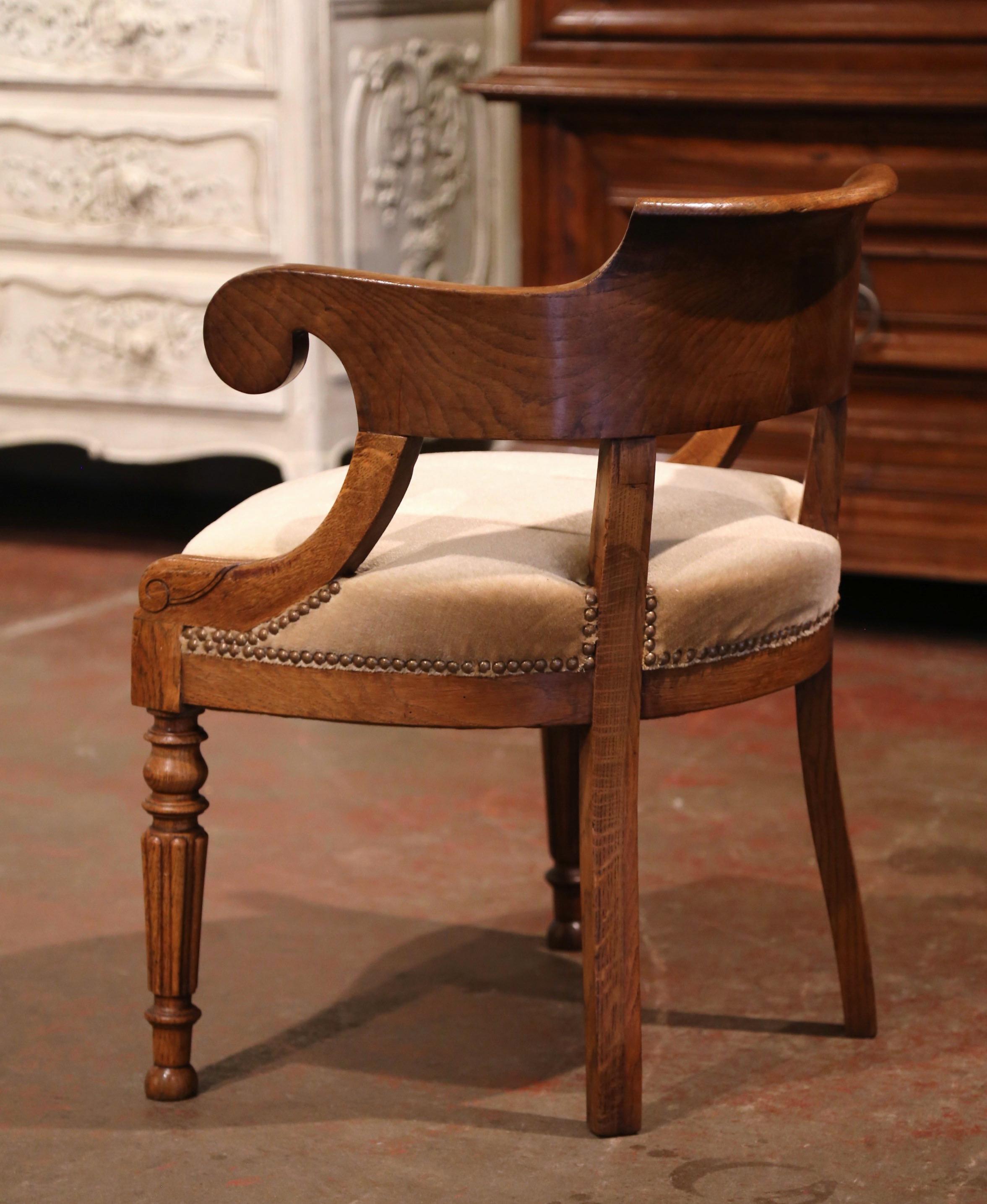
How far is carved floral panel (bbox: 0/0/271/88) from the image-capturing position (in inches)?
122

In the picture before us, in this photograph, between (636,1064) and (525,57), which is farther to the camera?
(525,57)

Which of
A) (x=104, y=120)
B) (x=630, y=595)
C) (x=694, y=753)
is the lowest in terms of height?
(x=694, y=753)

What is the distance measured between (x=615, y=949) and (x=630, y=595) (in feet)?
0.93

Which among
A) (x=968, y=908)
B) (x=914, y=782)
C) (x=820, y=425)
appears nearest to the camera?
(x=820, y=425)

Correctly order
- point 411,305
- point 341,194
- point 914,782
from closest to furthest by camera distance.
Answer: point 411,305
point 914,782
point 341,194

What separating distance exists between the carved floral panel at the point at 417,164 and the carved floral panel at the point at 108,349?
340mm

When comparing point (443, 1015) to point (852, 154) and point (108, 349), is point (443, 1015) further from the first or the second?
point (108, 349)

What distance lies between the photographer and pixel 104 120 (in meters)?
3.22

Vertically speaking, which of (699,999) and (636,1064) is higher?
(636,1064)

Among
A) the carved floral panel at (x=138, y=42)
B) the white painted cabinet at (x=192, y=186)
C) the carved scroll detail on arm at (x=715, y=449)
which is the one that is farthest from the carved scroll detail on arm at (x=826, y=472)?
the carved floral panel at (x=138, y=42)

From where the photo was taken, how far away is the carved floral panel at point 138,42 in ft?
10.2

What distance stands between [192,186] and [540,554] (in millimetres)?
2031

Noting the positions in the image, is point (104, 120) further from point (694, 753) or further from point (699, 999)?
point (699, 999)

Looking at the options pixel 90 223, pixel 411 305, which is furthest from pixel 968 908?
pixel 90 223
